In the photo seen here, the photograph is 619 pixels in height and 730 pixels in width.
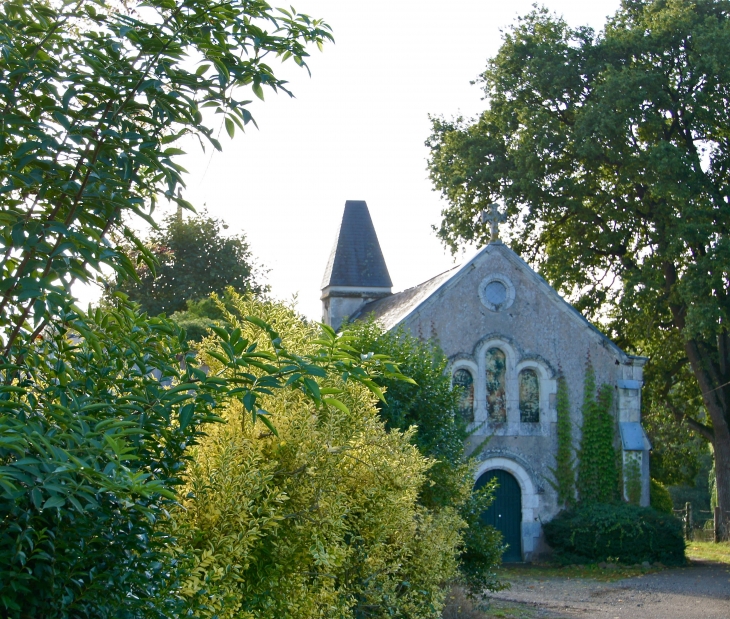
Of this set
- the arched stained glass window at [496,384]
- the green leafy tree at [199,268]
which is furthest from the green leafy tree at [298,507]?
the green leafy tree at [199,268]

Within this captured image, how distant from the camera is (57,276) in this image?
319cm

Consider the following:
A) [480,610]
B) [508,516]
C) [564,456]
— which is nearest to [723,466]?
[564,456]

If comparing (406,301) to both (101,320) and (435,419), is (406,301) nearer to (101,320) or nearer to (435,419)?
(435,419)

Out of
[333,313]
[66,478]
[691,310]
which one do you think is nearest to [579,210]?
[691,310]

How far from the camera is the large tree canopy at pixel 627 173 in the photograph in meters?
23.8

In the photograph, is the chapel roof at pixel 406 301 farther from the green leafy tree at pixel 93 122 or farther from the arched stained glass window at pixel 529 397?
the green leafy tree at pixel 93 122

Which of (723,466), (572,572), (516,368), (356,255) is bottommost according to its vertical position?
(572,572)

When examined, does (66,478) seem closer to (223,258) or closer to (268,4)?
(268,4)

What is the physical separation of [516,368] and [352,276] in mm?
10124

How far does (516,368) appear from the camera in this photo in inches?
911

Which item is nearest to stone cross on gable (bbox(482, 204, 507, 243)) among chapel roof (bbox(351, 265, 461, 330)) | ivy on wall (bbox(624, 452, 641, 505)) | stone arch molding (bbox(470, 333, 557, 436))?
chapel roof (bbox(351, 265, 461, 330))

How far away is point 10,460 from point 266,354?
3.17 ft

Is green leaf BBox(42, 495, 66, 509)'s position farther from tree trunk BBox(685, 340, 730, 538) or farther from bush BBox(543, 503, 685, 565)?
tree trunk BBox(685, 340, 730, 538)

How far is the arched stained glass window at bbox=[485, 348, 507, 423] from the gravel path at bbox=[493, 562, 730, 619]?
432 cm
